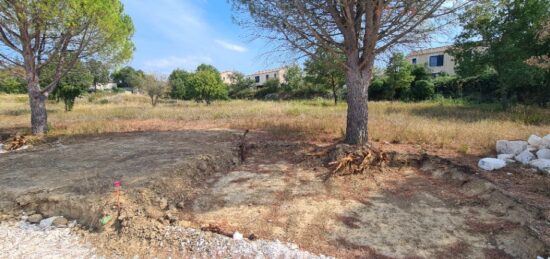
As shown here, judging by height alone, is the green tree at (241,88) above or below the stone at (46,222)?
above

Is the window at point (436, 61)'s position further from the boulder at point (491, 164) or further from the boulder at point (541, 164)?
the boulder at point (491, 164)

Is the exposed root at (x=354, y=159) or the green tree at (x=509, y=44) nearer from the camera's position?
the exposed root at (x=354, y=159)

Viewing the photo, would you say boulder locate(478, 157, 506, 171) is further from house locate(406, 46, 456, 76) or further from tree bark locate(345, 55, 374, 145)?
house locate(406, 46, 456, 76)

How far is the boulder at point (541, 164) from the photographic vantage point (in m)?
4.71

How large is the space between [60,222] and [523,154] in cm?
673

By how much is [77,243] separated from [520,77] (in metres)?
14.9

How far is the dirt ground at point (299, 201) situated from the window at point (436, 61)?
1238 inches

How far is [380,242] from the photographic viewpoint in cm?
324

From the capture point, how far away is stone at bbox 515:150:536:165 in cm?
515

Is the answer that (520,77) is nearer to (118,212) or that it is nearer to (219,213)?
(219,213)

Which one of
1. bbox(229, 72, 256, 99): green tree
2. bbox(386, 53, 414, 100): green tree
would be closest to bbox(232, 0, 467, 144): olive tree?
bbox(386, 53, 414, 100): green tree

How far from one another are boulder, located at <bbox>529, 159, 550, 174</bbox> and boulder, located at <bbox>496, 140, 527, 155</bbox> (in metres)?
0.52

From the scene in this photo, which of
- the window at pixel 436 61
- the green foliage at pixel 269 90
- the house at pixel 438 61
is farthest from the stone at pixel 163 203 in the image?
the window at pixel 436 61

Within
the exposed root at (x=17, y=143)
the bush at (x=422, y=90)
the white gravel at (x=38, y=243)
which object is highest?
the bush at (x=422, y=90)
